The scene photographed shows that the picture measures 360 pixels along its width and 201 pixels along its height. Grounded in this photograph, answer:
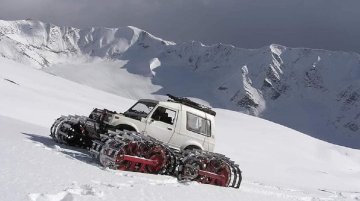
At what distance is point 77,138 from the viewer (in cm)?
1664

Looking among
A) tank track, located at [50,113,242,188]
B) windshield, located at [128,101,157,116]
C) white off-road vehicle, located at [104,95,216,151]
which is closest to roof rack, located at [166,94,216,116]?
white off-road vehicle, located at [104,95,216,151]

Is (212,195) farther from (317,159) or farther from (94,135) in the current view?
(317,159)

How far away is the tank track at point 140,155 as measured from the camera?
13.7 metres

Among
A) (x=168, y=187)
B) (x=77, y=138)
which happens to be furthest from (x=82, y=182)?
(x=77, y=138)

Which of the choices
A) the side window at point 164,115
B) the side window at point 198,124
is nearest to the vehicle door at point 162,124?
the side window at point 164,115

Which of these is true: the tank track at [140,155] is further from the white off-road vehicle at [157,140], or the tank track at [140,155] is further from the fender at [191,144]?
the fender at [191,144]

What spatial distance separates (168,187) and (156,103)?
4633 mm

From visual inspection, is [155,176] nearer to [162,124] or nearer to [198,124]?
[162,124]

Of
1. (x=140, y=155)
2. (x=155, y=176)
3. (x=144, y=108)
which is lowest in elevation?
(x=155, y=176)

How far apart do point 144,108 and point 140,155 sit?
296 centimetres

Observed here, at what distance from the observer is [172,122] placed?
16.5 meters

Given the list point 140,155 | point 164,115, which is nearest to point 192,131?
point 164,115

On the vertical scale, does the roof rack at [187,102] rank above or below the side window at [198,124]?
above

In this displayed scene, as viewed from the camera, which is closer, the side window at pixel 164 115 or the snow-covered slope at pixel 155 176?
the snow-covered slope at pixel 155 176
